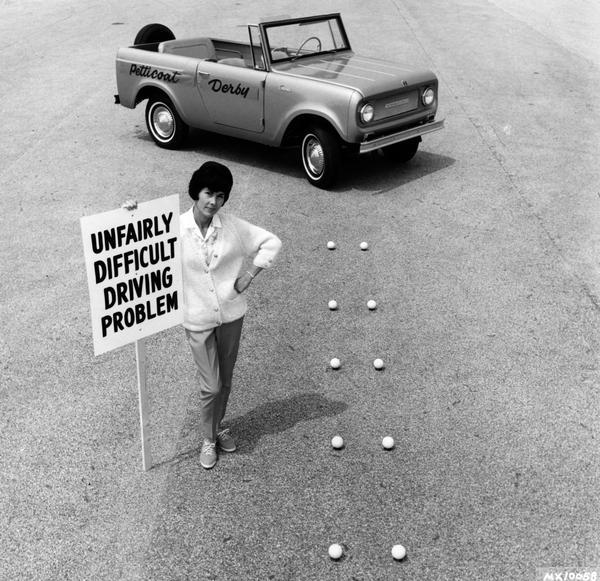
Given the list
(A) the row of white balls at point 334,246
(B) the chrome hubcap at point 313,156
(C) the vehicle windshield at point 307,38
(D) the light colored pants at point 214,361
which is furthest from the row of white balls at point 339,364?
(C) the vehicle windshield at point 307,38

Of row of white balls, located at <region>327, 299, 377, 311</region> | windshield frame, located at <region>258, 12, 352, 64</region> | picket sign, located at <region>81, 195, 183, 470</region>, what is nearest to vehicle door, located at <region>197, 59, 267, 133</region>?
windshield frame, located at <region>258, 12, 352, 64</region>

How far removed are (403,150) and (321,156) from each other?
1349 millimetres

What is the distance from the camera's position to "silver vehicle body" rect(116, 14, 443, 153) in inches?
328

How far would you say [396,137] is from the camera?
28.2 ft

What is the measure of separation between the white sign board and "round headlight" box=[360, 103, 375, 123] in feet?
15.2

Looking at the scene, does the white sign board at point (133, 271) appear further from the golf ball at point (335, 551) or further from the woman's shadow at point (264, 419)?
the golf ball at point (335, 551)

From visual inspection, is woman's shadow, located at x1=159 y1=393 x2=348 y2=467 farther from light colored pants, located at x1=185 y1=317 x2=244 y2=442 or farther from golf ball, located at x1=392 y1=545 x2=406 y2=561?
golf ball, located at x1=392 y1=545 x2=406 y2=561

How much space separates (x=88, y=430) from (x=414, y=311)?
2872mm

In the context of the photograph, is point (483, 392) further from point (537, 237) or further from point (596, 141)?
point (596, 141)

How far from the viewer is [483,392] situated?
17.1 feet

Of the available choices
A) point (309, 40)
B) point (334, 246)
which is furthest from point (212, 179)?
point (309, 40)

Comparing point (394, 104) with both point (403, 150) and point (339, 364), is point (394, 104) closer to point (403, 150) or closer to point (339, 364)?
point (403, 150)

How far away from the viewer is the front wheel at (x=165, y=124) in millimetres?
9945

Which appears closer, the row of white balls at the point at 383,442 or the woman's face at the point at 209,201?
the woman's face at the point at 209,201
